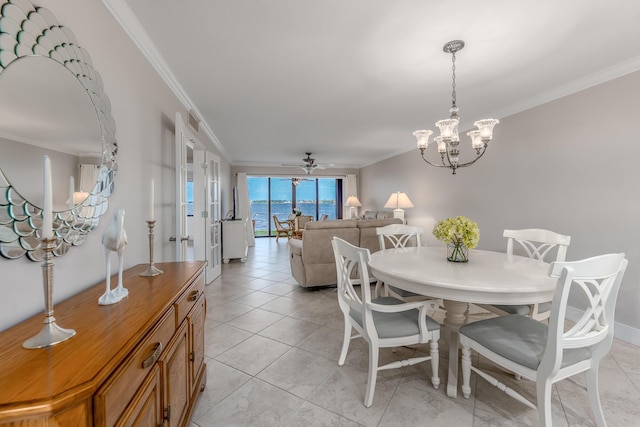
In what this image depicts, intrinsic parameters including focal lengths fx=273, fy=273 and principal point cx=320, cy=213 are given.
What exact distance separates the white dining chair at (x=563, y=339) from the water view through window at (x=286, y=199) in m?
8.45

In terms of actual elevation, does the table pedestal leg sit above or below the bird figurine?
below

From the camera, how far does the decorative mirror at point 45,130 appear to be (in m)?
0.90

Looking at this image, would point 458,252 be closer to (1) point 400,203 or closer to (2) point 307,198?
(1) point 400,203

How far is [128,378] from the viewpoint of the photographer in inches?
31.8

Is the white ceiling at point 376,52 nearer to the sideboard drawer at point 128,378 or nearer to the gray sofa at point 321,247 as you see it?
the gray sofa at point 321,247

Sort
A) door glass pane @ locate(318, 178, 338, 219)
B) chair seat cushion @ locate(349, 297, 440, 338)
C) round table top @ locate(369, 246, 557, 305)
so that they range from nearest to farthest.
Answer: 1. round table top @ locate(369, 246, 557, 305)
2. chair seat cushion @ locate(349, 297, 440, 338)
3. door glass pane @ locate(318, 178, 338, 219)

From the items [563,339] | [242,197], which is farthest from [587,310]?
[242,197]

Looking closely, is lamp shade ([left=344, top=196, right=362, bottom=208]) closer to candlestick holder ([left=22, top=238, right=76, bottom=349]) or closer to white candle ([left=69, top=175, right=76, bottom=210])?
white candle ([left=69, top=175, right=76, bottom=210])

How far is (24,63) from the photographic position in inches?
37.5

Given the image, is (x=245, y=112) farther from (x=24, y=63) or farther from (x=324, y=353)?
(x=324, y=353)

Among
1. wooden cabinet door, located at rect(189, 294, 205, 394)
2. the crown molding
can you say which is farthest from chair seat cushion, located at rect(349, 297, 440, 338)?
the crown molding

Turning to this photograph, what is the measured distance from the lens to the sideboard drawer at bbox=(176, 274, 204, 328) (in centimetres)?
128

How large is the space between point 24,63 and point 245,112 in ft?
9.03

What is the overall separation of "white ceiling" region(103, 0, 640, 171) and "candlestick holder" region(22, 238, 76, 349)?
159 cm
